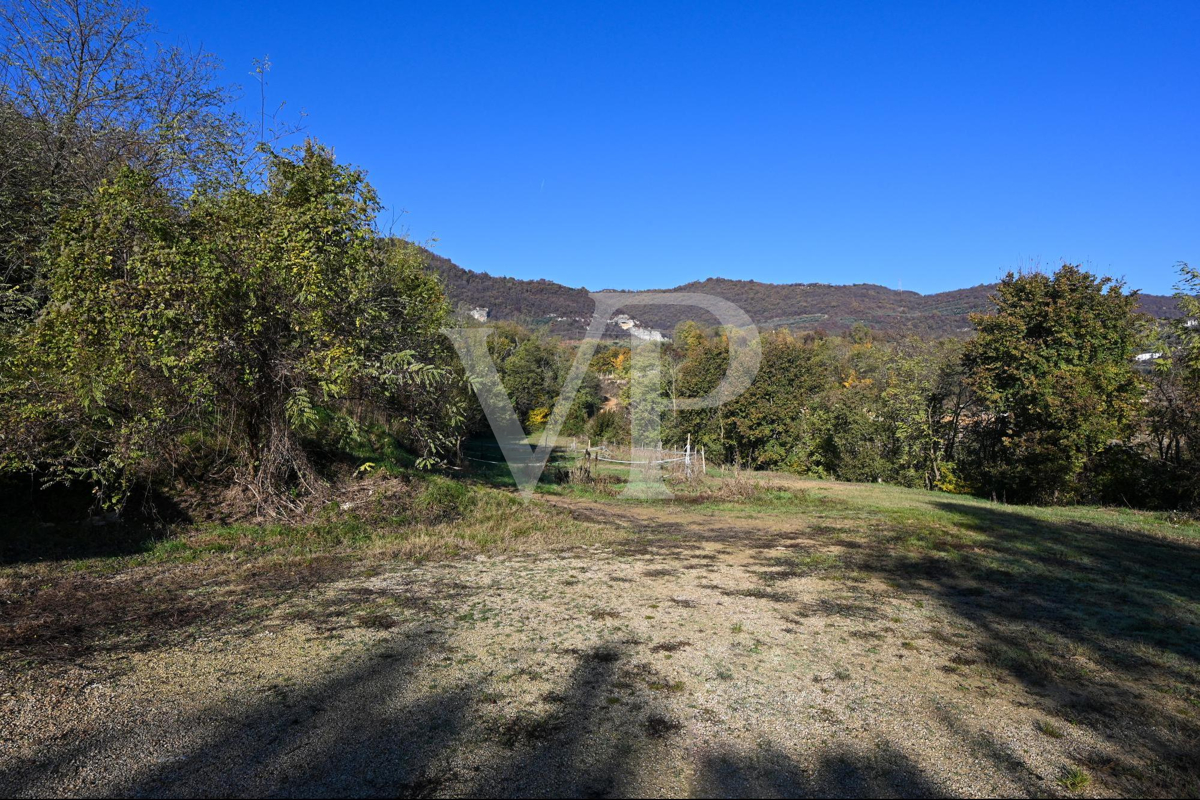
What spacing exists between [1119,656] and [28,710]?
697cm

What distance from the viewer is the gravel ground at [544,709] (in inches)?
120

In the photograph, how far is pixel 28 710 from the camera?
357 cm

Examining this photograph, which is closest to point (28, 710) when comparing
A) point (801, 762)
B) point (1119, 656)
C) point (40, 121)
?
point (801, 762)

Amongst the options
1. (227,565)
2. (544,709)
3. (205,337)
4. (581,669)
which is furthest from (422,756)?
(205,337)

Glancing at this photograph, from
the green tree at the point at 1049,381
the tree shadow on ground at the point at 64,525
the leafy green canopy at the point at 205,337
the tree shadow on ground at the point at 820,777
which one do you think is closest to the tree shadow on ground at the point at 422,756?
the tree shadow on ground at the point at 820,777

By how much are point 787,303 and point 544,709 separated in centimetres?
9094

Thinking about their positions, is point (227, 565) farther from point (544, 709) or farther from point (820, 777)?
point (820, 777)

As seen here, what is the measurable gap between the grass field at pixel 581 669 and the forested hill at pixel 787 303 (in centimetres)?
5906

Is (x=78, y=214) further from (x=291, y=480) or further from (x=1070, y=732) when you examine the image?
(x=1070, y=732)

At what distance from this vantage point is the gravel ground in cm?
304

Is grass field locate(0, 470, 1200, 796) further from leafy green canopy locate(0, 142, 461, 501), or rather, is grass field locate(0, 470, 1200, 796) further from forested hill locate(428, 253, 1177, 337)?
forested hill locate(428, 253, 1177, 337)

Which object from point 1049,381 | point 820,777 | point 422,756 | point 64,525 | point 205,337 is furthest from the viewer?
point 1049,381

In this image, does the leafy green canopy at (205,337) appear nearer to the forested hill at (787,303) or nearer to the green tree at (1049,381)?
the green tree at (1049,381)

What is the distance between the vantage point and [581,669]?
4.45m
